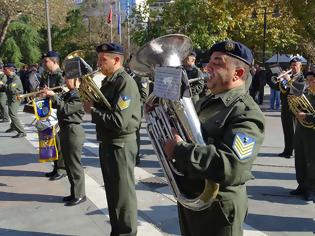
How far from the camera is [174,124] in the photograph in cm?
241

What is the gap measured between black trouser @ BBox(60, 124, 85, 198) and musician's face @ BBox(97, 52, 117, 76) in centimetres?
167

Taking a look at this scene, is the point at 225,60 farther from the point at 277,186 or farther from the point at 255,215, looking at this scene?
the point at 277,186

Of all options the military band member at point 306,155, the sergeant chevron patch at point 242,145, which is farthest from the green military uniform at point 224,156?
the military band member at point 306,155

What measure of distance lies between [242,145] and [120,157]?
2014 millimetres

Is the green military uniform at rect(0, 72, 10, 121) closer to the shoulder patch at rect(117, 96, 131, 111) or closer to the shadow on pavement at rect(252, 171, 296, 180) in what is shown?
the shadow on pavement at rect(252, 171, 296, 180)

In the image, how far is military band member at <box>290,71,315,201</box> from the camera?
5.45 m

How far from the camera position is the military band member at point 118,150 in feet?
13.1

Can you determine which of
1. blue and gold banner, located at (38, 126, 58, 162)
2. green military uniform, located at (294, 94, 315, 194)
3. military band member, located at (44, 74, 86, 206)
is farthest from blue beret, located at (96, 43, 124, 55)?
green military uniform, located at (294, 94, 315, 194)

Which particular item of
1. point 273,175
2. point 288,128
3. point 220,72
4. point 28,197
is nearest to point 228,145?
point 220,72

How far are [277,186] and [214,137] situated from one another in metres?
4.00

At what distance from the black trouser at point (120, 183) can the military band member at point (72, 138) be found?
1447 millimetres

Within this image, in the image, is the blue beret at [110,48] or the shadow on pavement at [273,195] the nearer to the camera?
the blue beret at [110,48]

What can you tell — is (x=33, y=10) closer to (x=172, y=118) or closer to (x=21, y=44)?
(x=21, y=44)

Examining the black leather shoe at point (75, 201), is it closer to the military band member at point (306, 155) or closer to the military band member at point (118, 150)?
the military band member at point (118, 150)
